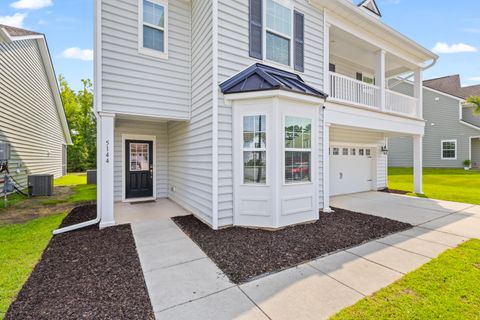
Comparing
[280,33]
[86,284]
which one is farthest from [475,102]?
[86,284]

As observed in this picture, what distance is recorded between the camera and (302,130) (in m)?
5.53

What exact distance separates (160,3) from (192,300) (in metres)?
6.88

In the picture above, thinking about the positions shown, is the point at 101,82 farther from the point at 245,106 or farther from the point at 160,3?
the point at 245,106

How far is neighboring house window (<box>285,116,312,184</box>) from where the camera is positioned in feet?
17.3

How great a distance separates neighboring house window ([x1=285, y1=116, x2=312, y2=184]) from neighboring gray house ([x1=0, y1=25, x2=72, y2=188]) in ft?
33.1

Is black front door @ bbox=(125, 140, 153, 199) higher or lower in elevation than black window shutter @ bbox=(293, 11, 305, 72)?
lower

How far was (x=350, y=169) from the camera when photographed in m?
10.0

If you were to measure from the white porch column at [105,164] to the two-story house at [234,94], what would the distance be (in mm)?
22

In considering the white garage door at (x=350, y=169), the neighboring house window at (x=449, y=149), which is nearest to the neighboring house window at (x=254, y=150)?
the white garage door at (x=350, y=169)

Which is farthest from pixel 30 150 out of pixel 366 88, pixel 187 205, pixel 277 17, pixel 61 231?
pixel 366 88

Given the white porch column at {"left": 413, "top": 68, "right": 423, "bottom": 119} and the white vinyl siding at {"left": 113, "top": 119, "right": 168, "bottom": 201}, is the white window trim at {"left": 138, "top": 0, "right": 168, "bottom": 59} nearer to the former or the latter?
the white vinyl siding at {"left": 113, "top": 119, "right": 168, "bottom": 201}

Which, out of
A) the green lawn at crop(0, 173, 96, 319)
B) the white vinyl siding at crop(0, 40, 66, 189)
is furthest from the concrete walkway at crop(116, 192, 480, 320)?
the white vinyl siding at crop(0, 40, 66, 189)

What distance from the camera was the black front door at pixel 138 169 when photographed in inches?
318

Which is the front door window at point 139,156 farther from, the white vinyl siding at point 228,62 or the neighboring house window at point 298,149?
the neighboring house window at point 298,149
